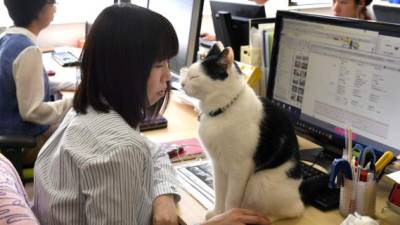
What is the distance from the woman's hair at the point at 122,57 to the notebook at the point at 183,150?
0.51 metres

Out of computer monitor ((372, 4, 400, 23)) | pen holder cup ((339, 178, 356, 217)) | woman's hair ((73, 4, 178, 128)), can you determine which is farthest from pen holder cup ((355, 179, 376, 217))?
computer monitor ((372, 4, 400, 23))

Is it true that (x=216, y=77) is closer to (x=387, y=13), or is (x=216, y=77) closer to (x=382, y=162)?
(x=382, y=162)

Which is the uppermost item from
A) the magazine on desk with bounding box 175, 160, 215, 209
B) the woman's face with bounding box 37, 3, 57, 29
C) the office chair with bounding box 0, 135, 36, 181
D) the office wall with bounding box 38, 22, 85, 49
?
the woman's face with bounding box 37, 3, 57, 29

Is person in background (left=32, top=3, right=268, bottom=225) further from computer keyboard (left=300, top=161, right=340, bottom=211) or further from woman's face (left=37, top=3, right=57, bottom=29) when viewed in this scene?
woman's face (left=37, top=3, right=57, bottom=29)

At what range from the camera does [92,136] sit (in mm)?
862

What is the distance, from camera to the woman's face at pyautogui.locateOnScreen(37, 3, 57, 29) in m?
2.07

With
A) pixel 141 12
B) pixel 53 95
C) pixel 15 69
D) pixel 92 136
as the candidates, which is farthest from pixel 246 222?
pixel 53 95

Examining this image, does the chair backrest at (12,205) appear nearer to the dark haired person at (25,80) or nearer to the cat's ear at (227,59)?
the cat's ear at (227,59)

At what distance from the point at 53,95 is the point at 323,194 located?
5.95ft

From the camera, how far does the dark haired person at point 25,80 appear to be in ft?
6.21

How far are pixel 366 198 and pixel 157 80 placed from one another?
0.58 meters

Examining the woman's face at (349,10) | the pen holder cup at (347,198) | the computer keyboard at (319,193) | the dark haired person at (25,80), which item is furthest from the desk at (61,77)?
the woman's face at (349,10)

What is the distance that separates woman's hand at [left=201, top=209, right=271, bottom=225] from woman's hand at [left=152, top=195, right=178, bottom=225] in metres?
0.10

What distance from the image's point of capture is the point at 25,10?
2033 mm
